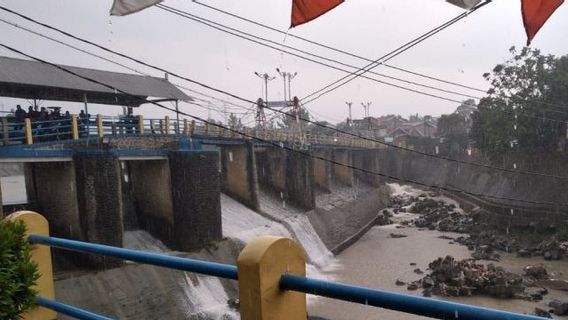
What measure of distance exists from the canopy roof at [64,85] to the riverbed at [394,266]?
419 inches

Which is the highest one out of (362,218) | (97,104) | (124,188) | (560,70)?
(560,70)

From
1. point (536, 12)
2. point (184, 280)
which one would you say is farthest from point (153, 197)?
point (536, 12)

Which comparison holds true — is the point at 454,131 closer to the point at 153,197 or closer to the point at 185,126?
the point at 185,126

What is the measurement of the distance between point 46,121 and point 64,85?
2.80 m

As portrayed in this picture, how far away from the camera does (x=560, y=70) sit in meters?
27.8

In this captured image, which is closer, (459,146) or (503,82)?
(503,82)

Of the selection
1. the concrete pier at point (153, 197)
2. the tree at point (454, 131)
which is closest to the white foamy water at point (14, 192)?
the concrete pier at point (153, 197)

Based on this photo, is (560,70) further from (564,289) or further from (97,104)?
(97,104)

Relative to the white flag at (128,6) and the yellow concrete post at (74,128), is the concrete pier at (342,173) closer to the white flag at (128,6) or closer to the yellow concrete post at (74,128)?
the yellow concrete post at (74,128)

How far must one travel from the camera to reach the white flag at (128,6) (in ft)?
16.4

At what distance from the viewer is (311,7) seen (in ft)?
20.0

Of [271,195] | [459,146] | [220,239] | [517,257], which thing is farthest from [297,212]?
[459,146]

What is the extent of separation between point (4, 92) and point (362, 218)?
89.6 feet

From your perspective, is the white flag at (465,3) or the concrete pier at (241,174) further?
the concrete pier at (241,174)
